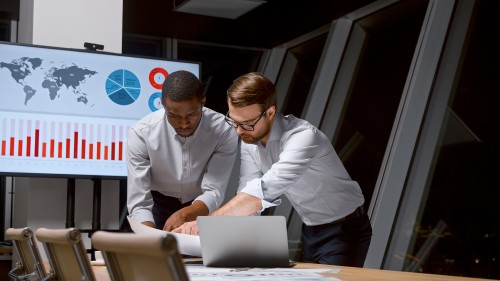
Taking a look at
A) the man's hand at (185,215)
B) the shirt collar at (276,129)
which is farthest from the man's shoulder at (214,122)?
the shirt collar at (276,129)

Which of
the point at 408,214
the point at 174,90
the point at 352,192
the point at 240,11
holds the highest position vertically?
the point at 240,11

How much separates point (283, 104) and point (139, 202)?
15.5 feet

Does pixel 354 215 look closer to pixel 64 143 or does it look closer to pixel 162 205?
pixel 162 205

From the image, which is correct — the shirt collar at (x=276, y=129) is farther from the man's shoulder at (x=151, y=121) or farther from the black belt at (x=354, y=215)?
the man's shoulder at (x=151, y=121)

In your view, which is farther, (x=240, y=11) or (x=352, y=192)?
(x=240, y=11)

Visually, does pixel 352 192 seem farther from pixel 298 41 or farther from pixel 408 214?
pixel 298 41

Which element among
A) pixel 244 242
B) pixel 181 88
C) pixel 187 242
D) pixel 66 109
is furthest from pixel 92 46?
pixel 244 242

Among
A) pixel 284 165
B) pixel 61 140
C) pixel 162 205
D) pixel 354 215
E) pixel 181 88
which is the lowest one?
pixel 162 205

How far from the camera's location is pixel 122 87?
14.5 feet

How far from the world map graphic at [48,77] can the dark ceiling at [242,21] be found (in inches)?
81.9

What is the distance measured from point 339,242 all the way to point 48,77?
6.95ft

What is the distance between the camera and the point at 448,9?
5391 millimetres

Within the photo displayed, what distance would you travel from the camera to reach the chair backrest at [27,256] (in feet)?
7.57

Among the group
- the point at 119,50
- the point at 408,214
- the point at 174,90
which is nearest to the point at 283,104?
the point at 408,214
